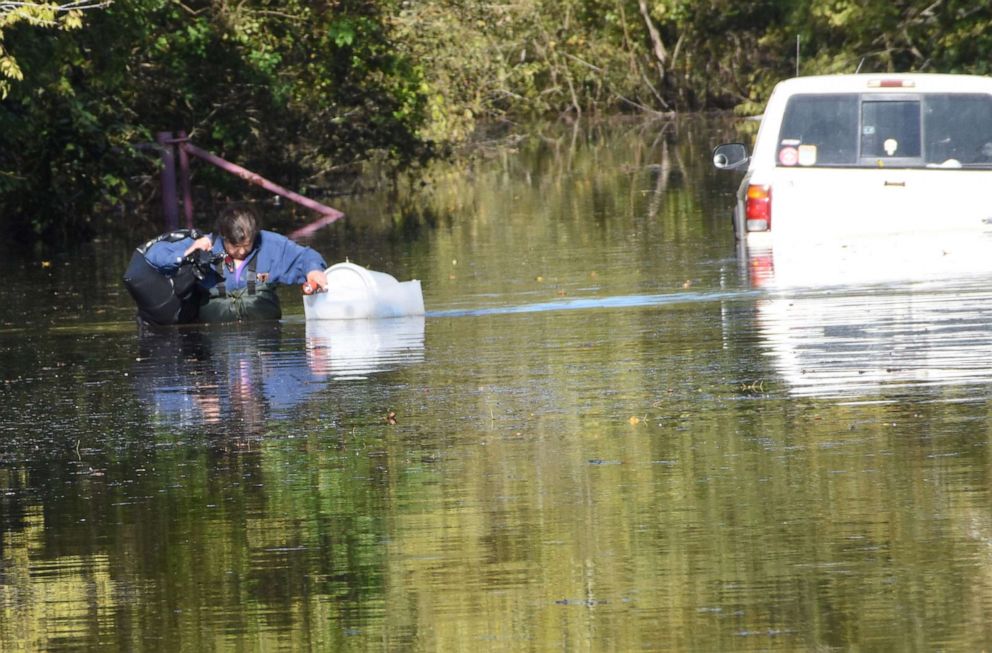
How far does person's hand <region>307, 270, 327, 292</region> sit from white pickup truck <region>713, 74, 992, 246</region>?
314cm

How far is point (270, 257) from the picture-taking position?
1369cm

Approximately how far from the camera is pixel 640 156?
3919 cm

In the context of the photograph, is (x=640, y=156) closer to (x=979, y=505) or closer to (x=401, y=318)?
(x=401, y=318)

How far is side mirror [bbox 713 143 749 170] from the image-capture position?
15.5 m

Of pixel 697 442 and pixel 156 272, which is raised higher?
pixel 156 272

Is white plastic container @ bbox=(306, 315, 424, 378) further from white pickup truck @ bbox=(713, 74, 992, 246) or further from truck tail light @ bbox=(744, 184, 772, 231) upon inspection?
white pickup truck @ bbox=(713, 74, 992, 246)

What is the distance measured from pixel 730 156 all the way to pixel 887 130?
3.84 feet

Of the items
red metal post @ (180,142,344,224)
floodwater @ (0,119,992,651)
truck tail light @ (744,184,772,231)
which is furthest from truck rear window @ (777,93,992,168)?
red metal post @ (180,142,344,224)

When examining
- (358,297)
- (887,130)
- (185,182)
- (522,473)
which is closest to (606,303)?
(358,297)

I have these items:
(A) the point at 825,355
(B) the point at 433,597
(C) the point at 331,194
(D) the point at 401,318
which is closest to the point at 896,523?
(B) the point at 433,597

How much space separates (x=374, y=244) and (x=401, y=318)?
7597 mm

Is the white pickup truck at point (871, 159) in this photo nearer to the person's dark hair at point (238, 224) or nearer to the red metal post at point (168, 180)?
the person's dark hair at point (238, 224)

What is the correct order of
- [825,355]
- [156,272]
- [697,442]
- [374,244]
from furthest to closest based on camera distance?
1. [374,244]
2. [156,272]
3. [825,355]
4. [697,442]

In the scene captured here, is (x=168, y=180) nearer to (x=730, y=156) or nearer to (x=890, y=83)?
(x=730, y=156)
